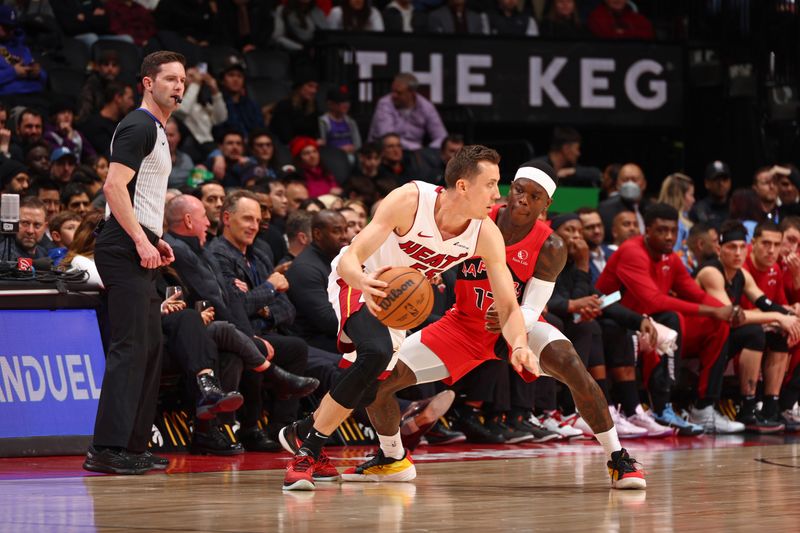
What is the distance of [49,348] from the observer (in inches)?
340

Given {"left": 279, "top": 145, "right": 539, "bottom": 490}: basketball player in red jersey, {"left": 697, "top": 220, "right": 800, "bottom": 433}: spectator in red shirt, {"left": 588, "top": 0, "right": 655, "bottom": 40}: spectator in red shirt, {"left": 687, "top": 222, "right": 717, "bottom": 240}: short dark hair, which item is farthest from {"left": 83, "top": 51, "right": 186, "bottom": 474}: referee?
{"left": 588, "top": 0, "right": 655, "bottom": 40}: spectator in red shirt

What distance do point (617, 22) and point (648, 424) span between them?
27.0 ft

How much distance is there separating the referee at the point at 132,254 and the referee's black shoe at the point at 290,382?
1.79 m

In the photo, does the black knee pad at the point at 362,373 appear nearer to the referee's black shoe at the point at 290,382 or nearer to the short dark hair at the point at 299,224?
the referee's black shoe at the point at 290,382

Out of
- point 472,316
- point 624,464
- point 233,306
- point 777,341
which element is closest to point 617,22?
point 777,341

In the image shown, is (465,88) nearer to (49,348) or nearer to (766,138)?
(766,138)

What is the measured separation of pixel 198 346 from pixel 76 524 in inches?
136

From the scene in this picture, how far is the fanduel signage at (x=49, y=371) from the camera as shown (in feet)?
27.9

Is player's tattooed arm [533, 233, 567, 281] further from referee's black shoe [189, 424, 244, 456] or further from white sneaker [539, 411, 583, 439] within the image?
white sneaker [539, 411, 583, 439]

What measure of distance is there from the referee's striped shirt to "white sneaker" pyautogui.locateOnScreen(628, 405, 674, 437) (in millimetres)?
5017

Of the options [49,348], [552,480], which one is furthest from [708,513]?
[49,348]

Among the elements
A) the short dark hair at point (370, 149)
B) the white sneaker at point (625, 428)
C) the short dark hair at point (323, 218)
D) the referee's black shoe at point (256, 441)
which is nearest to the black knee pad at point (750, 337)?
the white sneaker at point (625, 428)

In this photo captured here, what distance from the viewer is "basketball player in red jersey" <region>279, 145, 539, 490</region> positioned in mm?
6730

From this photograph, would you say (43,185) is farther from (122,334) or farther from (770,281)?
(770,281)
